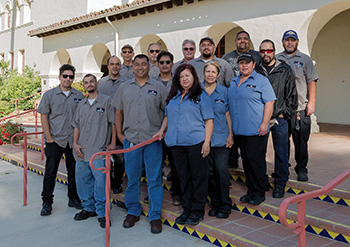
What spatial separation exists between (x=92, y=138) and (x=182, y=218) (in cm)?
152

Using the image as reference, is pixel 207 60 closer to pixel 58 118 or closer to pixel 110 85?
pixel 110 85

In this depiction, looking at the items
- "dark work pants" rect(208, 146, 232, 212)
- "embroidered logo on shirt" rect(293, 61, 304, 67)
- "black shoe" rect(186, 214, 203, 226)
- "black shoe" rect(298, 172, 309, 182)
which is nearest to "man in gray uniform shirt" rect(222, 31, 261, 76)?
"embroidered logo on shirt" rect(293, 61, 304, 67)

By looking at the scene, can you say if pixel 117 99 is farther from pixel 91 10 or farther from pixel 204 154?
pixel 91 10

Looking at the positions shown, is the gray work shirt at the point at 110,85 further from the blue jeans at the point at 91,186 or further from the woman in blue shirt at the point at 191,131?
the woman in blue shirt at the point at 191,131

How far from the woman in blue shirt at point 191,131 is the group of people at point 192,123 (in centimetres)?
1

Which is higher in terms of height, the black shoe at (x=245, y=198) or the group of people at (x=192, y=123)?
the group of people at (x=192, y=123)

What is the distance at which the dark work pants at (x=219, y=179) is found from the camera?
4164 millimetres

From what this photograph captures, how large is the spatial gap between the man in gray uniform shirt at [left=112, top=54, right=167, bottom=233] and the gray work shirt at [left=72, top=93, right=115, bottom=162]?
0.34 m

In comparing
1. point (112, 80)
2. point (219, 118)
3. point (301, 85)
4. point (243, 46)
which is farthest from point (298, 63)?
point (112, 80)

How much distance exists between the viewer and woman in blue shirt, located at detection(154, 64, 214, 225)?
397 cm

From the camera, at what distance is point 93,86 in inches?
183

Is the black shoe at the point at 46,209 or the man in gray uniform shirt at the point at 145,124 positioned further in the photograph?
the black shoe at the point at 46,209

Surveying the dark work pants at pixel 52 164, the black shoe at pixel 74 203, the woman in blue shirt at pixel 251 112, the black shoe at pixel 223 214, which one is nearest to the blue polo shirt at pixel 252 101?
the woman in blue shirt at pixel 251 112

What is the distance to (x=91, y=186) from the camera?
188 inches
